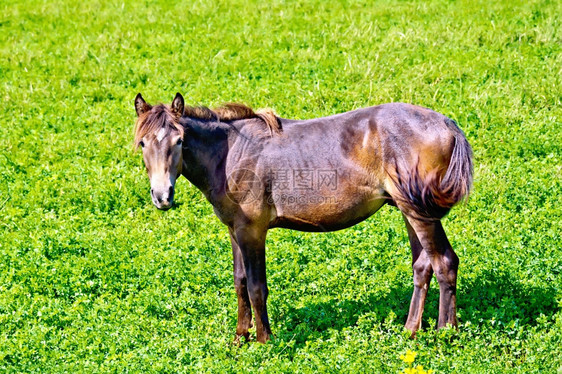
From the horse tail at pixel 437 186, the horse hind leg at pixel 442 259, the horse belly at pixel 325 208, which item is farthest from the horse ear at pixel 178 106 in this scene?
the horse hind leg at pixel 442 259

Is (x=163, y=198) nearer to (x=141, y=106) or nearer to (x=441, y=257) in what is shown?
(x=141, y=106)

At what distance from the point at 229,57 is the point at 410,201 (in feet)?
28.6

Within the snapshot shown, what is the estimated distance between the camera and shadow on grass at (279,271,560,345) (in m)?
8.50

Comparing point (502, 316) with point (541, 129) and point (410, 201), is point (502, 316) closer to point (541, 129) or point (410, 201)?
point (410, 201)

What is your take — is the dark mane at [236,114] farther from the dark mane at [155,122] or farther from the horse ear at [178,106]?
the dark mane at [155,122]

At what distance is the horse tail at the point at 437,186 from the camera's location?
8000 millimetres

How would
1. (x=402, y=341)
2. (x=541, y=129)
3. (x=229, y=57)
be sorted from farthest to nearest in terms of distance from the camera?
(x=229, y=57) → (x=541, y=129) → (x=402, y=341)

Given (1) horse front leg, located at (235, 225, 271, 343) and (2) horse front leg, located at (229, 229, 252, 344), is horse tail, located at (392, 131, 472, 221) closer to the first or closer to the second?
(1) horse front leg, located at (235, 225, 271, 343)

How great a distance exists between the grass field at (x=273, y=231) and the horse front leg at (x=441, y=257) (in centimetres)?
36

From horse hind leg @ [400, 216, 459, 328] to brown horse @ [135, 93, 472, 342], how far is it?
0.01 m

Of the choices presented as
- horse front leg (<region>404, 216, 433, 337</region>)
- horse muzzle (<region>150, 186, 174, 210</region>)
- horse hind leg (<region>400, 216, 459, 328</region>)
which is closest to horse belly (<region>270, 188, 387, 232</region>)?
horse hind leg (<region>400, 216, 459, 328</region>)

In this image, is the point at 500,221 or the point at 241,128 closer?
the point at 241,128

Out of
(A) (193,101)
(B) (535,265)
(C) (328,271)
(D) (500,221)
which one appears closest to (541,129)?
Result: (D) (500,221)

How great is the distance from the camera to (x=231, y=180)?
27.6 feet
